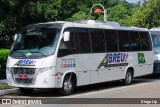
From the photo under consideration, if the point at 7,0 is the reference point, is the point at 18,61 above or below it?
below

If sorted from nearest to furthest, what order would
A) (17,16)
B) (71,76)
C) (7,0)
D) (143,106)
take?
1. (143,106)
2. (71,76)
3. (7,0)
4. (17,16)

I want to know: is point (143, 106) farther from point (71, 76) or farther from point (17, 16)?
point (17, 16)

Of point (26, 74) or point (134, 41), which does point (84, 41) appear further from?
point (134, 41)

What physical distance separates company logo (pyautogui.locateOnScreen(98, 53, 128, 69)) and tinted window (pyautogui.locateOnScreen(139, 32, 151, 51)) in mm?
2011

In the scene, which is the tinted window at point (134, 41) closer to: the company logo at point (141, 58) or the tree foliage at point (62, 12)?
the company logo at point (141, 58)

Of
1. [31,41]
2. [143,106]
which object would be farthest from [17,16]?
[143,106]

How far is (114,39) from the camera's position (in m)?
18.2

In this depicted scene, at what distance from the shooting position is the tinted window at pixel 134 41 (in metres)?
19.7

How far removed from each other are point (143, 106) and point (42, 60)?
13.4 feet

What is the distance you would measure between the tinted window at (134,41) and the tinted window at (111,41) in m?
1.53

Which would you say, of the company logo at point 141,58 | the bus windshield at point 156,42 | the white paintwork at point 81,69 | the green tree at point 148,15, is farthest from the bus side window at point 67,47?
the green tree at point 148,15

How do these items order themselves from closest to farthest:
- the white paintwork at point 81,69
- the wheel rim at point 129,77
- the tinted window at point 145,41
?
1. the white paintwork at point 81,69
2. the wheel rim at point 129,77
3. the tinted window at point 145,41

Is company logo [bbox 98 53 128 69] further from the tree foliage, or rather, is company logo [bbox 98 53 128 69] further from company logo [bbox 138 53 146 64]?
the tree foliage

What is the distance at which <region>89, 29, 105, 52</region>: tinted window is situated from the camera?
1675 centimetres
